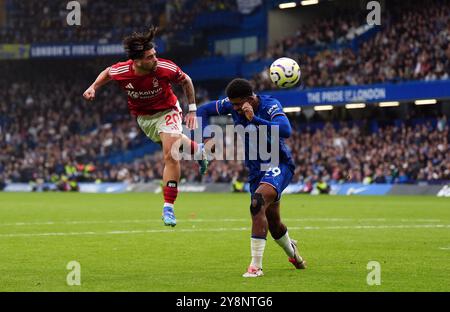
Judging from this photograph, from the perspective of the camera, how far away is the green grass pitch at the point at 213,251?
36.8 ft

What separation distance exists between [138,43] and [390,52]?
35.8 metres

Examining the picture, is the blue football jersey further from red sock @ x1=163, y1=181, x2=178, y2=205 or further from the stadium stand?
the stadium stand

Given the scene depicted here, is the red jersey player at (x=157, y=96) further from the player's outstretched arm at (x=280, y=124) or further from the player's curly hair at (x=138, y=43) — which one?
the player's outstretched arm at (x=280, y=124)

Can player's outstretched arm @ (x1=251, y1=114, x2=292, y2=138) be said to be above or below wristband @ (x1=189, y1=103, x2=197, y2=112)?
below

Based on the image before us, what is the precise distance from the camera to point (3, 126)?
63094mm

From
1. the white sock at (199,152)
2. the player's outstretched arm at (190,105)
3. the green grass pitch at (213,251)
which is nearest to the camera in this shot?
the green grass pitch at (213,251)

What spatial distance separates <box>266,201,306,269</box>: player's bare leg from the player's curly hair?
309cm

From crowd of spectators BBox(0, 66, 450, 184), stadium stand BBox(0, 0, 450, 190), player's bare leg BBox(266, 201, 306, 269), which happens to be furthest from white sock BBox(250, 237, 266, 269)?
crowd of spectators BBox(0, 66, 450, 184)

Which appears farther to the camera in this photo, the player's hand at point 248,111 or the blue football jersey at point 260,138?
the blue football jersey at point 260,138

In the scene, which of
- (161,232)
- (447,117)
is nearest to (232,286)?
(161,232)

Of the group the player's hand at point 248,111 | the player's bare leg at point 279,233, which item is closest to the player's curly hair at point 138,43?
the player's hand at point 248,111

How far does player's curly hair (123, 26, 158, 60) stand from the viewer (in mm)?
13266

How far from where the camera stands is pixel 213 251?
614 inches
